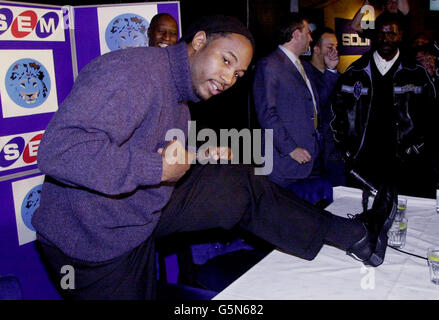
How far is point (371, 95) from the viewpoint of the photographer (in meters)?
3.07

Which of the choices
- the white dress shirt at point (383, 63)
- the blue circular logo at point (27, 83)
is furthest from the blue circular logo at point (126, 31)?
the white dress shirt at point (383, 63)

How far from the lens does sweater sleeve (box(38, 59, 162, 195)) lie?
113 centimetres

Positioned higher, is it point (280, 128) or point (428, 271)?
point (280, 128)

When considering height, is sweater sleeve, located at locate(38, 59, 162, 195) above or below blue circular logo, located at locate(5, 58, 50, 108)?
below

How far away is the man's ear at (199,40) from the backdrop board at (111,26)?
56.1 inches

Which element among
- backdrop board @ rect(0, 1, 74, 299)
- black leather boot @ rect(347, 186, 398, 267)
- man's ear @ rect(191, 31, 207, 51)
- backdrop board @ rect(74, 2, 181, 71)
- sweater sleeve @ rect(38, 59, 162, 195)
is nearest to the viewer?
sweater sleeve @ rect(38, 59, 162, 195)

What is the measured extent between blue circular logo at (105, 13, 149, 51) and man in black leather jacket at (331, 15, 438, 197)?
168cm

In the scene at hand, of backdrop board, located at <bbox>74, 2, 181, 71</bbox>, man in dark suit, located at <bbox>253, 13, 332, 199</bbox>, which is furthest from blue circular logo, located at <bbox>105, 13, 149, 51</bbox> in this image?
man in dark suit, located at <bbox>253, 13, 332, 199</bbox>

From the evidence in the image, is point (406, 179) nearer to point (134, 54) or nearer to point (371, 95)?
point (371, 95)

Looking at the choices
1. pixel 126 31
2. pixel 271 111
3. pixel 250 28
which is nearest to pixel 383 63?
pixel 271 111

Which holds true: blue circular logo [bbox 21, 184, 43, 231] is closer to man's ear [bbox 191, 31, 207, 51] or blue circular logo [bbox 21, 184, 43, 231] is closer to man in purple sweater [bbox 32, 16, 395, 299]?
man in purple sweater [bbox 32, 16, 395, 299]

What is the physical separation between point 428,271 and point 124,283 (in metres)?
1.02

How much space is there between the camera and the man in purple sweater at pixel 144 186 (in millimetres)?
1154
